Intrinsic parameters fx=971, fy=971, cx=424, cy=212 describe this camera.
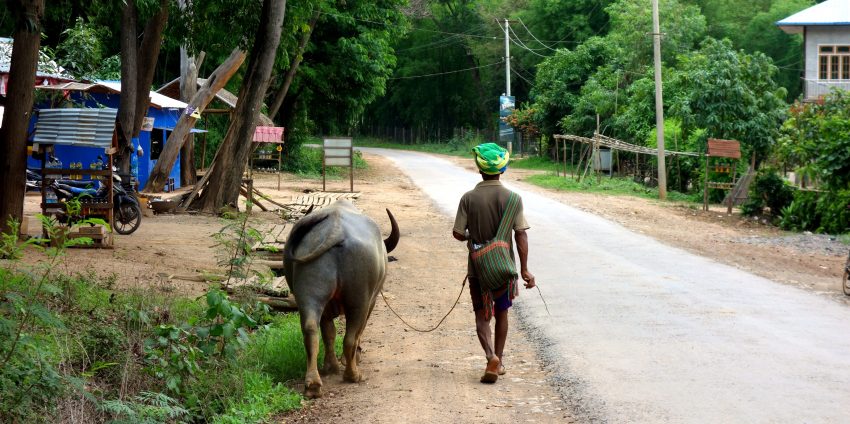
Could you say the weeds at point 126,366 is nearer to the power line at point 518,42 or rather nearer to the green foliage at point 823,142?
the green foliage at point 823,142

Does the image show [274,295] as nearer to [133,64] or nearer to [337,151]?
[133,64]

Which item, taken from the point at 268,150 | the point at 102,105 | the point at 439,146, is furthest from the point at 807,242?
the point at 439,146

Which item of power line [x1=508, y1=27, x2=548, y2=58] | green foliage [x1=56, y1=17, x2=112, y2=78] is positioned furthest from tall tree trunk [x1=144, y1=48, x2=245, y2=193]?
power line [x1=508, y1=27, x2=548, y2=58]

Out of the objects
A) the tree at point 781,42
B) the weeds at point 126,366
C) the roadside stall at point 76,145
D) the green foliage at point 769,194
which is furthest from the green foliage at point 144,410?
the tree at point 781,42

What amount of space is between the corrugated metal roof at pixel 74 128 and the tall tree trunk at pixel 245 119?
560 cm

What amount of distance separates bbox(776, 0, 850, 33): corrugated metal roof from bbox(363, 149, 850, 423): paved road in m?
29.8

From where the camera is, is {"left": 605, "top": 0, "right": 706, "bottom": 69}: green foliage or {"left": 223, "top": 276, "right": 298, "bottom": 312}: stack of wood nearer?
{"left": 223, "top": 276, "right": 298, "bottom": 312}: stack of wood

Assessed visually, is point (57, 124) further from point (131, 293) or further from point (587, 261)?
point (587, 261)

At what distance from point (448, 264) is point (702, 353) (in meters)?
7.22

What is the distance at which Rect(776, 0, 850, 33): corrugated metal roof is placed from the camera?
136 ft

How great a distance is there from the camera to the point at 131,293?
9305 millimetres

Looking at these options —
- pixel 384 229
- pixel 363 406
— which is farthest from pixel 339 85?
pixel 363 406

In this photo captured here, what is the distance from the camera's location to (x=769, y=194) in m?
23.5

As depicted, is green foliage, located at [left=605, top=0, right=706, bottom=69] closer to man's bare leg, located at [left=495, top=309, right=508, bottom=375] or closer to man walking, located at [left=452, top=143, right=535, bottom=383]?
man walking, located at [left=452, top=143, right=535, bottom=383]
